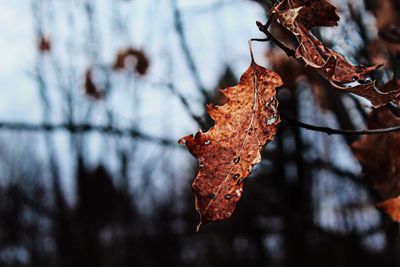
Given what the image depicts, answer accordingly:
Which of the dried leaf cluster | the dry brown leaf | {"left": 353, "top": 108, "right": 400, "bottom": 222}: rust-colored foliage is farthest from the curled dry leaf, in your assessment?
{"left": 353, "top": 108, "right": 400, "bottom": 222}: rust-colored foliage

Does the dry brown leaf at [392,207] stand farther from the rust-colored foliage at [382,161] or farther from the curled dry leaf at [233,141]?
the curled dry leaf at [233,141]

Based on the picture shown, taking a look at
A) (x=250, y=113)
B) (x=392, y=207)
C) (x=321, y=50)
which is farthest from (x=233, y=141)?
(x=392, y=207)

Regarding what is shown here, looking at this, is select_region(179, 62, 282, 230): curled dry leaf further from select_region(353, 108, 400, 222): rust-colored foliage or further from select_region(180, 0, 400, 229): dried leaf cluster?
select_region(353, 108, 400, 222): rust-colored foliage

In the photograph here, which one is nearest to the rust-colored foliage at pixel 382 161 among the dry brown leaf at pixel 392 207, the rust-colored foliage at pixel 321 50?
the dry brown leaf at pixel 392 207

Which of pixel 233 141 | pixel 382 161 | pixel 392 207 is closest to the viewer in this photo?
pixel 233 141

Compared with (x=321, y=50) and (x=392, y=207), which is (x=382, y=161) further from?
(x=321, y=50)

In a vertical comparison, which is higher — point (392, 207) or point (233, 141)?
point (233, 141)
